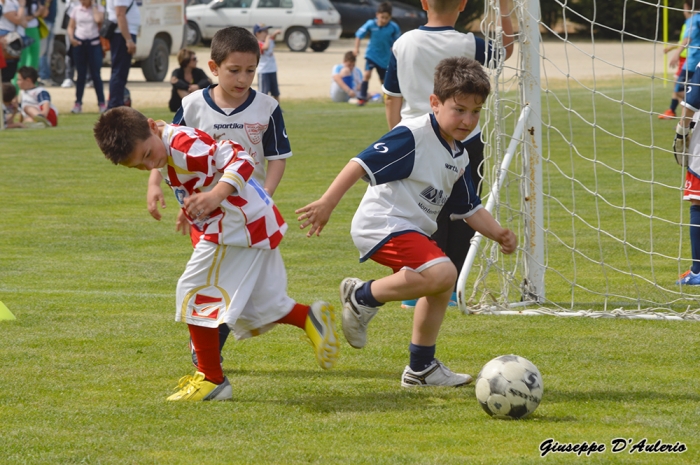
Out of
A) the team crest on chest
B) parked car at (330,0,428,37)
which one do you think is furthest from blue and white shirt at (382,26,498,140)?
parked car at (330,0,428,37)

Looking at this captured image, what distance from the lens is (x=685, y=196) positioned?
6.83 metres

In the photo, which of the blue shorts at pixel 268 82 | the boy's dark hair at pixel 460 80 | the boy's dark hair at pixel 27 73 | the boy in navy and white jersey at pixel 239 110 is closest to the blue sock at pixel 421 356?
the boy in navy and white jersey at pixel 239 110

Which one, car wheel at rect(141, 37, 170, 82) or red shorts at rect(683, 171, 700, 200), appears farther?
car wheel at rect(141, 37, 170, 82)

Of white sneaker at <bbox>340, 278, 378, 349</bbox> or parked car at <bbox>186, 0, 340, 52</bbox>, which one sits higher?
white sneaker at <bbox>340, 278, 378, 349</bbox>

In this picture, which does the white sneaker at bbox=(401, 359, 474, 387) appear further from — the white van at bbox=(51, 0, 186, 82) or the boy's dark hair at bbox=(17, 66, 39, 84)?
the white van at bbox=(51, 0, 186, 82)

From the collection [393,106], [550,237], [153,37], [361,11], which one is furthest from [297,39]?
[393,106]

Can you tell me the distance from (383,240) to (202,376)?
3.09ft

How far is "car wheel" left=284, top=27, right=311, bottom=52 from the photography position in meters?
31.1

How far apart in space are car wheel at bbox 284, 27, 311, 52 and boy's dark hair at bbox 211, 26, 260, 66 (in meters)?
26.9

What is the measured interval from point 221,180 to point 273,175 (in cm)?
69

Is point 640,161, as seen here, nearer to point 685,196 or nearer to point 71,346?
point 685,196

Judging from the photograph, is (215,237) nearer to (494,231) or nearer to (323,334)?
(323,334)

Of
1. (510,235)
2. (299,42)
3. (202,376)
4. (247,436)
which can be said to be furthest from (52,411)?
(299,42)

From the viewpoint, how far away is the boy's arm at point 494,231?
14.2 feet
